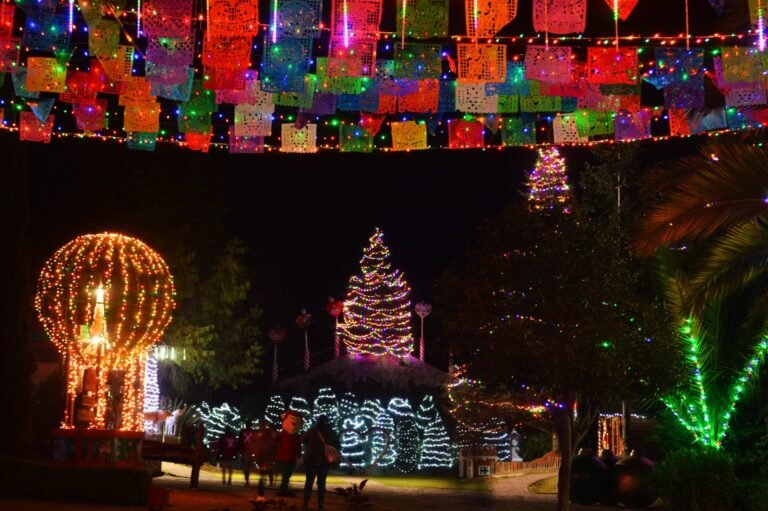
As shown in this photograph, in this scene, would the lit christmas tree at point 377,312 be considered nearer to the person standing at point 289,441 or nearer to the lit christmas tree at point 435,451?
the lit christmas tree at point 435,451

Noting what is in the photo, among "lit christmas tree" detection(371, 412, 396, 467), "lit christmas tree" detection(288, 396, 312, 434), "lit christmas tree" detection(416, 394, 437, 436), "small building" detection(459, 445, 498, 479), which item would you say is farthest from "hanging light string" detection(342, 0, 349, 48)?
"lit christmas tree" detection(288, 396, 312, 434)

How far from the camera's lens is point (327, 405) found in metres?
32.9

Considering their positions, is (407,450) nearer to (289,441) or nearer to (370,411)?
(370,411)

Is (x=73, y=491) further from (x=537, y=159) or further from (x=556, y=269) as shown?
(x=537, y=159)

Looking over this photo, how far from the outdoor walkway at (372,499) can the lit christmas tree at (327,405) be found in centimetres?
568

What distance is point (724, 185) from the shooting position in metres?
13.9

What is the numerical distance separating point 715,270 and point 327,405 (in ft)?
65.3

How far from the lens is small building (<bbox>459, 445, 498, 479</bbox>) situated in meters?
31.3

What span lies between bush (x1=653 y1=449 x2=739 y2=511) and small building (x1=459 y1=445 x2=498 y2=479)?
1505 centimetres

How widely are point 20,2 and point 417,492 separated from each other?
15712mm

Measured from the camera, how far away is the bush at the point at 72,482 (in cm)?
1619

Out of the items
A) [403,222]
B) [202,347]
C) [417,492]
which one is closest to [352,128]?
[417,492]

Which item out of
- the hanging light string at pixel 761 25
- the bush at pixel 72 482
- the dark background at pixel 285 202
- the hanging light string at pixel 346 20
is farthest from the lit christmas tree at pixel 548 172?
the hanging light string at pixel 346 20

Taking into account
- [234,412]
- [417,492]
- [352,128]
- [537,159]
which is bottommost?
[417,492]
